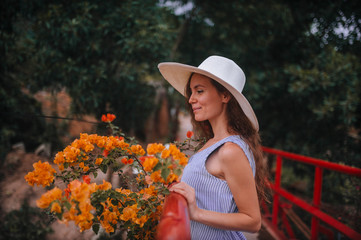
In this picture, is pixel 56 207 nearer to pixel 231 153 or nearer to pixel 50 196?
pixel 50 196

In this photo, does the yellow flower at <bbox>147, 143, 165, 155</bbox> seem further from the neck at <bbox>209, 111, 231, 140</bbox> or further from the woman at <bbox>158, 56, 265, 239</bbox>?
the neck at <bbox>209, 111, 231, 140</bbox>

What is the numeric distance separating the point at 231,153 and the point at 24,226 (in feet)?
10.4

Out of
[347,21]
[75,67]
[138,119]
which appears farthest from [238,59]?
[75,67]

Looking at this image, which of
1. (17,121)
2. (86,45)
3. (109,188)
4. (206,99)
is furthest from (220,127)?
(17,121)

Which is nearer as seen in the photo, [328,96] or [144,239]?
[144,239]

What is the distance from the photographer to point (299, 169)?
5.57m

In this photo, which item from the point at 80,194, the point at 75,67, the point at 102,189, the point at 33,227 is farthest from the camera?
the point at 75,67

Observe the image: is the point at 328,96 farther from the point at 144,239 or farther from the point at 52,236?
the point at 52,236

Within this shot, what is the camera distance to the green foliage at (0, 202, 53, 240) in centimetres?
292

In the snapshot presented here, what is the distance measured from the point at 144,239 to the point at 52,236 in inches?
106

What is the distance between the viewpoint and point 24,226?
301 cm

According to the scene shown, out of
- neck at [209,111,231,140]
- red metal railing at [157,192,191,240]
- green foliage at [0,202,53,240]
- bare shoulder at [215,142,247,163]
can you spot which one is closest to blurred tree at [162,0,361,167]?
neck at [209,111,231,140]

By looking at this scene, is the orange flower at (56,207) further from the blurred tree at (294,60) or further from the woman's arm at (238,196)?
the blurred tree at (294,60)

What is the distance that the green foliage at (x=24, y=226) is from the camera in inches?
115
